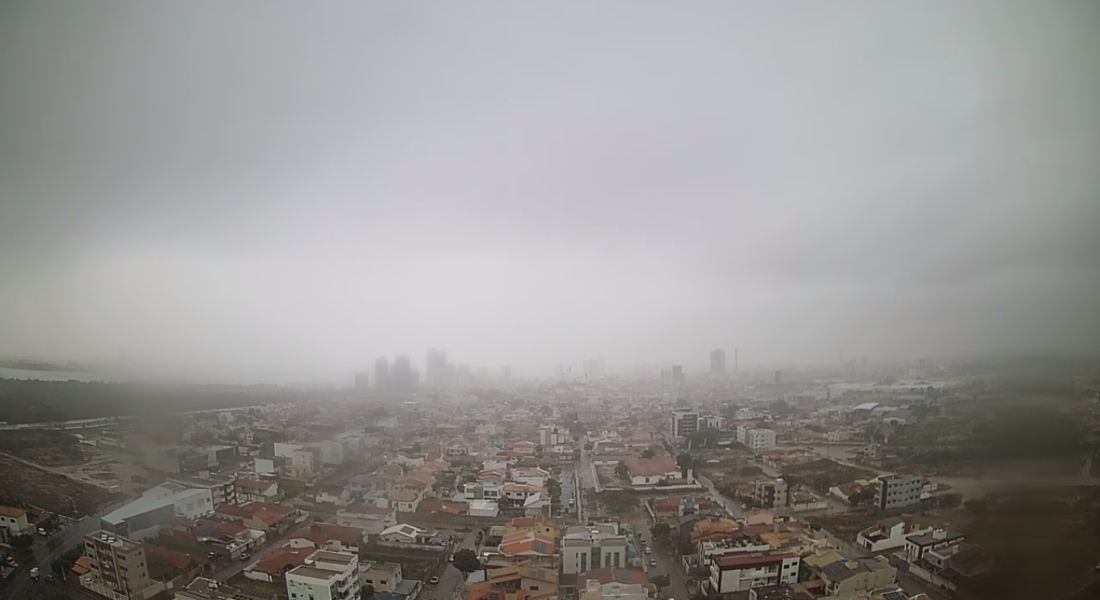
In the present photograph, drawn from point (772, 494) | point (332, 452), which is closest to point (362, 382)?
point (332, 452)

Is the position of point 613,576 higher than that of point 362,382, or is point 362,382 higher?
point 362,382

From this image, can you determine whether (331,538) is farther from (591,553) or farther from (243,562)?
(591,553)

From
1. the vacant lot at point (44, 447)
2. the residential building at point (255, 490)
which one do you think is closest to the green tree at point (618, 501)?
the residential building at point (255, 490)

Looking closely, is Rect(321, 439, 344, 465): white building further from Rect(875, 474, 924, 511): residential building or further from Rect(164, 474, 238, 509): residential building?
Rect(875, 474, 924, 511): residential building

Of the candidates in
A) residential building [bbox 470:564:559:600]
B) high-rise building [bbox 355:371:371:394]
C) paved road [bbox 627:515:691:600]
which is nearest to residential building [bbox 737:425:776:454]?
paved road [bbox 627:515:691:600]

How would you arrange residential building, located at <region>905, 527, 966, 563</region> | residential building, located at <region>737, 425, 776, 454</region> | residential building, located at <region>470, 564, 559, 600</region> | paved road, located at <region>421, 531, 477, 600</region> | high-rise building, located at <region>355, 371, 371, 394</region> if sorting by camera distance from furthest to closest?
residential building, located at <region>737, 425, 776, 454</region> → high-rise building, located at <region>355, 371, 371, 394</region> → paved road, located at <region>421, 531, 477, 600</region> → residential building, located at <region>470, 564, 559, 600</region> → residential building, located at <region>905, 527, 966, 563</region>

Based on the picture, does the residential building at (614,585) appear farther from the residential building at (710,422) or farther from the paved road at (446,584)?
the residential building at (710,422)
